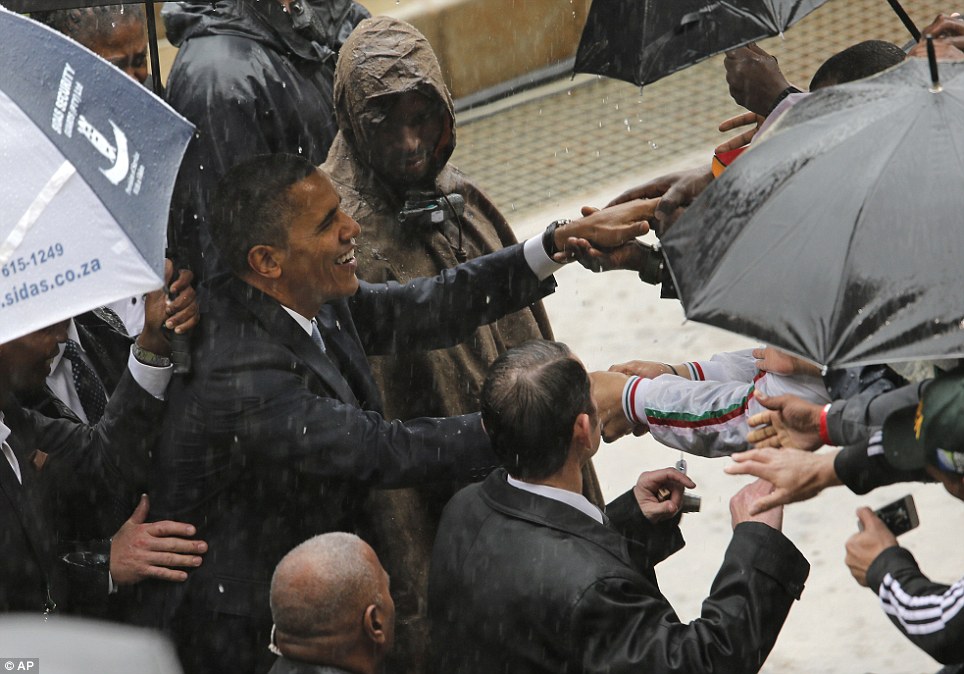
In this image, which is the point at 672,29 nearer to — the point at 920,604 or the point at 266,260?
the point at 266,260

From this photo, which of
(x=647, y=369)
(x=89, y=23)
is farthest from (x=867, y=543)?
(x=89, y=23)

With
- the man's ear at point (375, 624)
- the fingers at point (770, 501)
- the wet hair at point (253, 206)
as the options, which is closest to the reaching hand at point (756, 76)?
the wet hair at point (253, 206)

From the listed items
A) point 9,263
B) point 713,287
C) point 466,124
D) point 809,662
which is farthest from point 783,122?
point 466,124

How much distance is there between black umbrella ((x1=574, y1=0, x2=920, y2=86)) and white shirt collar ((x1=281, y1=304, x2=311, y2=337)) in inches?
54.6

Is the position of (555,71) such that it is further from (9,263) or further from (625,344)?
(9,263)

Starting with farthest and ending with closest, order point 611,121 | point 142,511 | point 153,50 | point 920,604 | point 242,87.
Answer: point 611,121 → point 242,87 → point 153,50 → point 142,511 → point 920,604

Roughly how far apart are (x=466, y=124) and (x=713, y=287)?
7.05 meters

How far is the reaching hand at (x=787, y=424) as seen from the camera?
12.2 ft

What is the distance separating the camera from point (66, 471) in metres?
4.19

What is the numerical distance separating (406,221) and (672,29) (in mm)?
964

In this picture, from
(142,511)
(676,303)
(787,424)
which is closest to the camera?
(787,424)

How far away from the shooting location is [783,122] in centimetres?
368

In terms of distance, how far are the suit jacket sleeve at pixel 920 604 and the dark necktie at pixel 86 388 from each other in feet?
7.56

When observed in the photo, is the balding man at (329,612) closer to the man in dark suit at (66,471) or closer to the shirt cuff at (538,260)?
the man in dark suit at (66,471)
